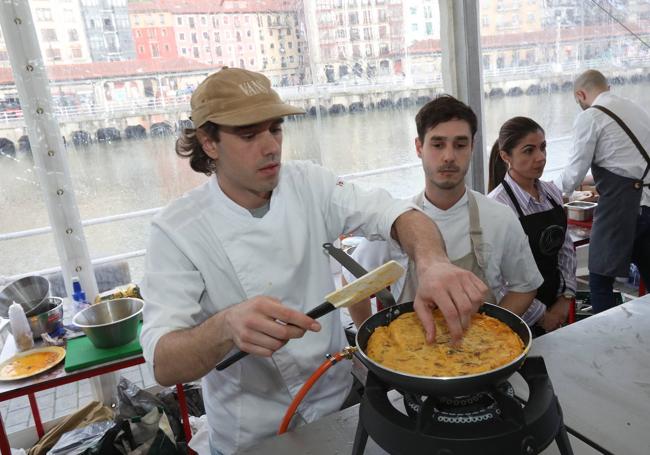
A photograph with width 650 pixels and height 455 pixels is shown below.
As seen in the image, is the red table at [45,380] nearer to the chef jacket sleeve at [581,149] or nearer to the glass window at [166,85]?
the glass window at [166,85]

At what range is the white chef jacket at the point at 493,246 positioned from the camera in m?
2.05

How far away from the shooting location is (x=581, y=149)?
3.27m

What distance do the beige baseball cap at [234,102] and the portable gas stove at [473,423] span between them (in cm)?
81

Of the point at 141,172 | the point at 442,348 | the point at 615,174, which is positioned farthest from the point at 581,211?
the point at 141,172

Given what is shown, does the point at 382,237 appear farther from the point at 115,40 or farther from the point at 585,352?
the point at 115,40

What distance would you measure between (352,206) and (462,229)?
72cm

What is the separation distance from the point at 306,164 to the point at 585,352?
110 cm

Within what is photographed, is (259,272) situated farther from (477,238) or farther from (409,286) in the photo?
(477,238)

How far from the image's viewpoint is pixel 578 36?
15.0 feet

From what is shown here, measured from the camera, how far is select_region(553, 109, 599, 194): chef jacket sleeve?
323 cm

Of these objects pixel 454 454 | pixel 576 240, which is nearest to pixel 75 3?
Answer: pixel 454 454

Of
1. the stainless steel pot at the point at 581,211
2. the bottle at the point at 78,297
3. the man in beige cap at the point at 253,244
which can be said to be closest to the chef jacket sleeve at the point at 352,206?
the man in beige cap at the point at 253,244

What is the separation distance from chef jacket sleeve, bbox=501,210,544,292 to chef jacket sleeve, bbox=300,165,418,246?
724 millimetres

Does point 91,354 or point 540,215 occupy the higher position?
point 540,215
